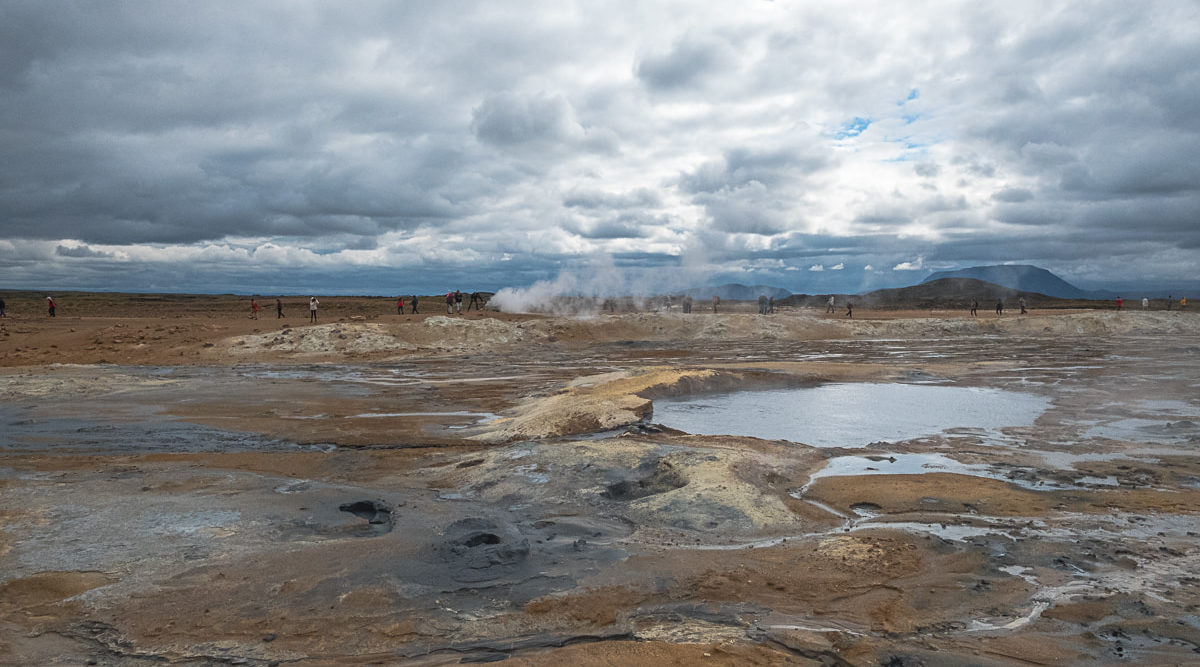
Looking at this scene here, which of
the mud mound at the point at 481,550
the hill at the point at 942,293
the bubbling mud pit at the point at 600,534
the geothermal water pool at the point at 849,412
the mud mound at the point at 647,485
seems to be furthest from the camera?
the hill at the point at 942,293

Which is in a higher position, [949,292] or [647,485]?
[949,292]

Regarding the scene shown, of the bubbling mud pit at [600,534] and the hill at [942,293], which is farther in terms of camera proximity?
the hill at [942,293]

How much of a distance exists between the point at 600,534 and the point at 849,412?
29.2 feet

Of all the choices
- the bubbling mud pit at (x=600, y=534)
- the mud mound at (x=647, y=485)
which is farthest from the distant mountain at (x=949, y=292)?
the mud mound at (x=647, y=485)

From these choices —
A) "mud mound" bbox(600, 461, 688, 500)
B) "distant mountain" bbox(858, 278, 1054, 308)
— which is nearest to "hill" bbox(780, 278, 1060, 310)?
"distant mountain" bbox(858, 278, 1054, 308)

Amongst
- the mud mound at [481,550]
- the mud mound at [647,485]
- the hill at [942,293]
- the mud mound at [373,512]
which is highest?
the hill at [942,293]

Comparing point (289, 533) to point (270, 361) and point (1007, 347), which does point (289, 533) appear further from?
point (1007, 347)

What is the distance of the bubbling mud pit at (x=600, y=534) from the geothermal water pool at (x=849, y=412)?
145mm

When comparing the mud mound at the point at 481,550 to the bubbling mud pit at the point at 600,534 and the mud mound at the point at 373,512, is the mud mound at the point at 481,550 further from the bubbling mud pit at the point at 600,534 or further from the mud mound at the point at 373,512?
the mud mound at the point at 373,512

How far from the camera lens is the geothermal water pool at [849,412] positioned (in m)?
12.0

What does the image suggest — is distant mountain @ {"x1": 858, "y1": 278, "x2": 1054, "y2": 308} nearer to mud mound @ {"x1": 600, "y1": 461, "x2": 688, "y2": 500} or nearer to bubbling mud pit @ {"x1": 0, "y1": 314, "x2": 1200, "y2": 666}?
bubbling mud pit @ {"x1": 0, "y1": 314, "x2": 1200, "y2": 666}

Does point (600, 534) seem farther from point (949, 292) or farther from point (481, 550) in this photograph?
point (949, 292)

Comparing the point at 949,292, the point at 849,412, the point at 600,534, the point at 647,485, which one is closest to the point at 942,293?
the point at 949,292

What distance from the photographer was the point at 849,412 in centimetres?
1398
